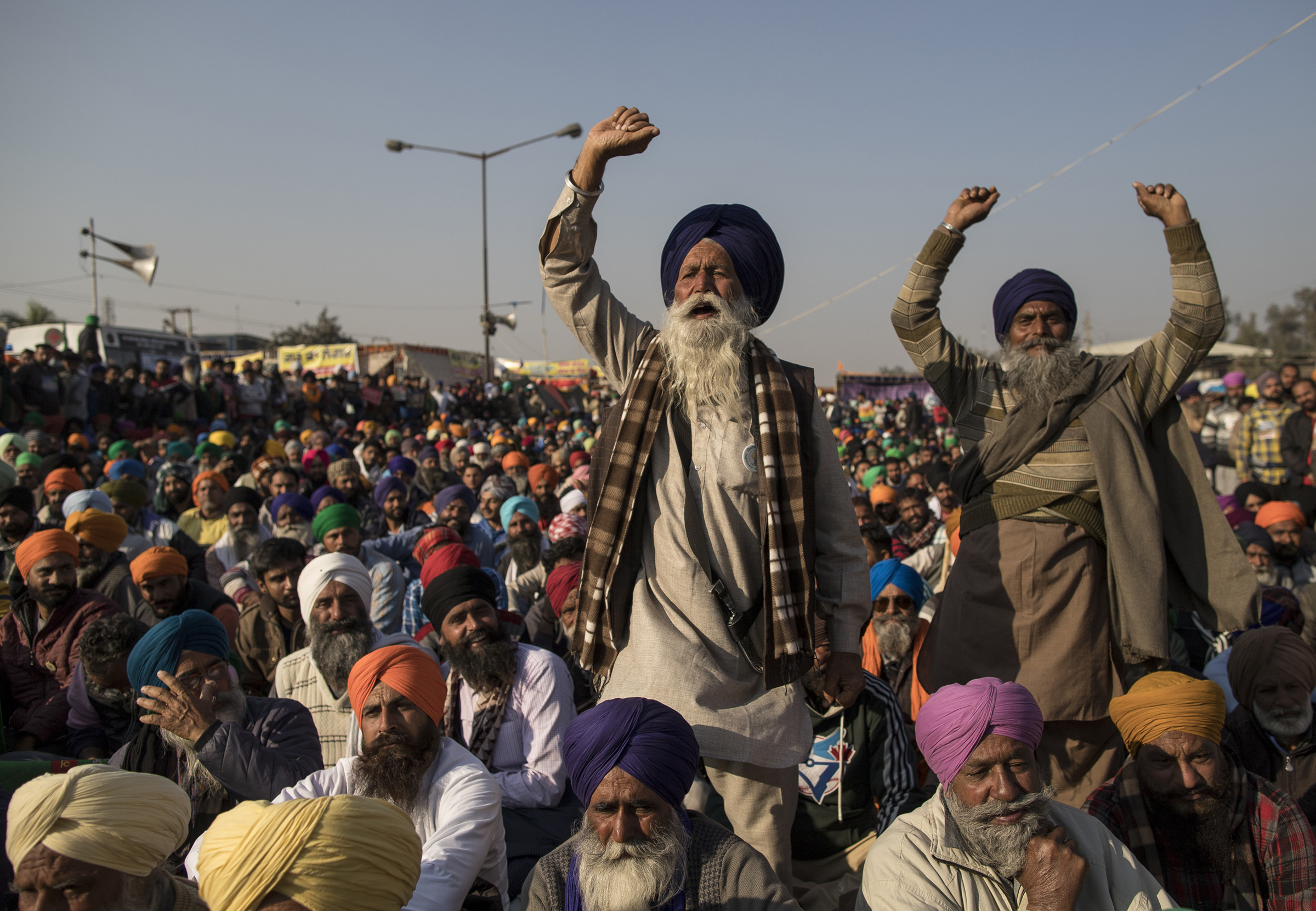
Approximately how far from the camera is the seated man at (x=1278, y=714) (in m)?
3.47

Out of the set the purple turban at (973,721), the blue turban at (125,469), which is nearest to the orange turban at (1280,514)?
the purple turban at (973,721)

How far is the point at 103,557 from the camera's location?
5793 millimetres

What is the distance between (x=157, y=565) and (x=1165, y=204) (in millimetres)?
4956

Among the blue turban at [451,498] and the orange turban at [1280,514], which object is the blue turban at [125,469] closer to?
the blue turban at [451,498]

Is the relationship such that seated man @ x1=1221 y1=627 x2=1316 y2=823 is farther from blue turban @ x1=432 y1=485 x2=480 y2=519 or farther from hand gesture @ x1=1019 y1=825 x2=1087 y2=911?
blue turban @ x1=432 y1=485 x2=480 y2=519

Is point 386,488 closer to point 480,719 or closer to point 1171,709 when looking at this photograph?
point 480,719

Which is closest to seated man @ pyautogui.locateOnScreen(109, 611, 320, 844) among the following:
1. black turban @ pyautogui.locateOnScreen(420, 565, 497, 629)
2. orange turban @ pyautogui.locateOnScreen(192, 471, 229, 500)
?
black turban @ pyautogui.locateOnScreen(420, 565, 497, 629)

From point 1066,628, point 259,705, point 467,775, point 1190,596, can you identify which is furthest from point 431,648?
point 1190,596

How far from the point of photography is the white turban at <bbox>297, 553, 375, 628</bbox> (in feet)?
15.1

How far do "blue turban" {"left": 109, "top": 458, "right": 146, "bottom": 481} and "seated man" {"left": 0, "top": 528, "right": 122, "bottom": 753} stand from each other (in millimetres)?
4455

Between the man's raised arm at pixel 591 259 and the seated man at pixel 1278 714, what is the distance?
258cm

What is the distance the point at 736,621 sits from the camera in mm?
2420

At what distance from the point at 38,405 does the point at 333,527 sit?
8048 millimetres

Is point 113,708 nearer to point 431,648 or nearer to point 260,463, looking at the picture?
point 431,648
